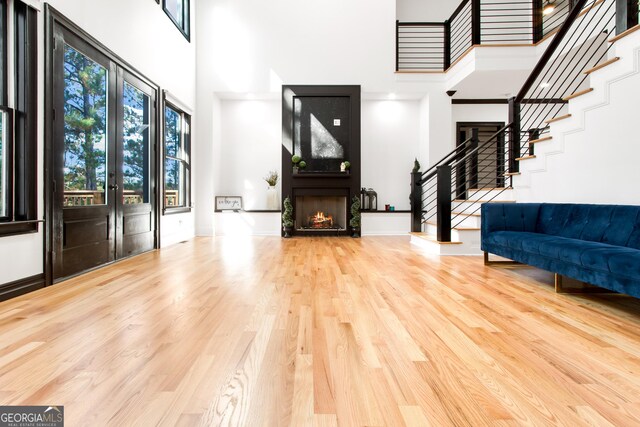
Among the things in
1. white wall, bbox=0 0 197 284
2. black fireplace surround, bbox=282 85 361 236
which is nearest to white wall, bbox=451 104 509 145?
black fireplace surround, bbox=282 85 361 236

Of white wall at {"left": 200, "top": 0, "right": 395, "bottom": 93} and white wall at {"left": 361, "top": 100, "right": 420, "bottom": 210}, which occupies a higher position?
white wall at {"left": 200, "top": 0, "right": 395, "bottom": 93}

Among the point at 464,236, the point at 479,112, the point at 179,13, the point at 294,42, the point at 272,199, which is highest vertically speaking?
the point at 179,13

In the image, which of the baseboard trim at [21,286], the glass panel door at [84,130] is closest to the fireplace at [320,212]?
the glass panel door at [84,130]

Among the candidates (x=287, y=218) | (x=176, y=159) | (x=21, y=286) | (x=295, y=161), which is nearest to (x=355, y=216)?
(x=287, y=218)

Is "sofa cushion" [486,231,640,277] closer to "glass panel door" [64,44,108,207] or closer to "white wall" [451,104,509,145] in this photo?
"glass panel door" [64,44,108,207]

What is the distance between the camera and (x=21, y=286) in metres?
2.74

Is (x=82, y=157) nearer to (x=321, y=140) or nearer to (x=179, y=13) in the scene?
(x=179, y=13)

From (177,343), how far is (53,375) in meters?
0.50

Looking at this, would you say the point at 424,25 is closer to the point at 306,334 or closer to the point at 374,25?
the point at 374,25

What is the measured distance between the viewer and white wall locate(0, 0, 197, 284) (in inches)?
111

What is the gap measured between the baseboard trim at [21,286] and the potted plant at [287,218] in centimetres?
423

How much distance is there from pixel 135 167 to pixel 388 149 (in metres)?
4.89

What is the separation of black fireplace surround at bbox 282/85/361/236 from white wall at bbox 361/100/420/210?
68 centimetres

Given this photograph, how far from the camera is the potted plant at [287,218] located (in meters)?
6.87
